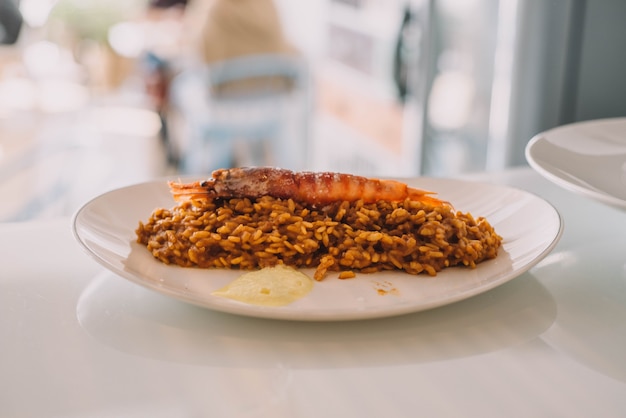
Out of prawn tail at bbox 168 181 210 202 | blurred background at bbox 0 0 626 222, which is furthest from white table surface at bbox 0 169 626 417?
blurred background at bbox 0 0 626 222

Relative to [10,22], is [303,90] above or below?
below

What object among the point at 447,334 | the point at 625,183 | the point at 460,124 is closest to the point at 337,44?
the point at 460,124

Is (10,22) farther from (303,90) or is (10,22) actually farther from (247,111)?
(303,90)

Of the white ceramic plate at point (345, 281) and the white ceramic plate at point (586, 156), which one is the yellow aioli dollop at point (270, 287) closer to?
the white ceramic plate at point (345, 281)

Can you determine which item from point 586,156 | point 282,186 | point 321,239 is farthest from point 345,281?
point 586,156

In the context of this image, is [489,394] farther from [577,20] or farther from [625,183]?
[577,20]

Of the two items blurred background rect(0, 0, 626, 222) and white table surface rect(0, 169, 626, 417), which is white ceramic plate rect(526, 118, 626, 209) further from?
blurred background rect(0, 0, 626, 222)
